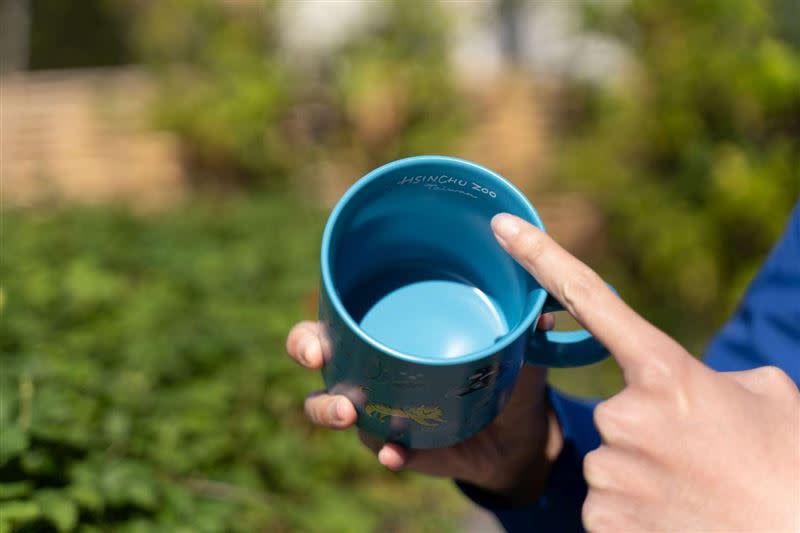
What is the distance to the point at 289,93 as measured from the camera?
6.41 meters

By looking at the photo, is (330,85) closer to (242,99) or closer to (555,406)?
(242,99)

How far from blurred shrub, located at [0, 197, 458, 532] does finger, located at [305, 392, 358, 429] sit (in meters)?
0.40

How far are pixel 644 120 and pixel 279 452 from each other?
4.79 m

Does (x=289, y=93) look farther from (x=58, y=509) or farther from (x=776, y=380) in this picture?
(x=776, y=380)

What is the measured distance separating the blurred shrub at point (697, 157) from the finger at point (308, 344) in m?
4.42

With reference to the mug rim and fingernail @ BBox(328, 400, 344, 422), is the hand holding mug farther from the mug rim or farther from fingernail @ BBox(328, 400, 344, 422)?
the mug rim

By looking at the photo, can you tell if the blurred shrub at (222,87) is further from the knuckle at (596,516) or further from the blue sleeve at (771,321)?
the knuckle at (596,516)

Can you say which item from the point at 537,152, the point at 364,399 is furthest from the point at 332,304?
the point at 537,152

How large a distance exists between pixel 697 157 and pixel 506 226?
16.0 ft

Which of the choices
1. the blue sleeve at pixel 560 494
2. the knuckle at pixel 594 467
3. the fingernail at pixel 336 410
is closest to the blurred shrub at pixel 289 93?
the blue sleeve at pixel 560 494

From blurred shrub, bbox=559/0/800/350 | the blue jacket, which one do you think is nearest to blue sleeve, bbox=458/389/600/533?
the blue jacket

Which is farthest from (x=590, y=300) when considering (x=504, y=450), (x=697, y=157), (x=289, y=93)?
(x=289, y=93)

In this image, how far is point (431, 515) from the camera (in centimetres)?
254

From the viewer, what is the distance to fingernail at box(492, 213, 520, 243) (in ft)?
3.10
